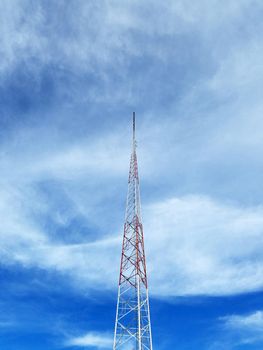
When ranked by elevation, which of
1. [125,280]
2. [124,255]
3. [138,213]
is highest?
[138,213]

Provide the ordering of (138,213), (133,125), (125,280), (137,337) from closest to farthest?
(137,337)
(125,280)
(138,213)
(133,125)

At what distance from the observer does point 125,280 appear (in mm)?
60438

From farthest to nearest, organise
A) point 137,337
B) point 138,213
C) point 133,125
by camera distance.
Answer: point 133,125 → point 138,213 → point 137,337

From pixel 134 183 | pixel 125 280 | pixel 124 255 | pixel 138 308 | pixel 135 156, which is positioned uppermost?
pixel 135 156

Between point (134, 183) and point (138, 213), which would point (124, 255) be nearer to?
point (138, 213)

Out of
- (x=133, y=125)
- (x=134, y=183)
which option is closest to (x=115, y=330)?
(x=134, y=183)

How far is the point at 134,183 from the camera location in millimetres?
67062

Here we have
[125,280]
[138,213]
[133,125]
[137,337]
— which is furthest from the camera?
[133,125]

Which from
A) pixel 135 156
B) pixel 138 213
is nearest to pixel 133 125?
pixel 135 156

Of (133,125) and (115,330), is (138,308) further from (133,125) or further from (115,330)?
(133,125)

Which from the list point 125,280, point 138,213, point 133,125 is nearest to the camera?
point 125,280

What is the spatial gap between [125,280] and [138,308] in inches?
224

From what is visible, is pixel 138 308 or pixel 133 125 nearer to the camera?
pixel 138 308

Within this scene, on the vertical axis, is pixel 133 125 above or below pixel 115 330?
above
